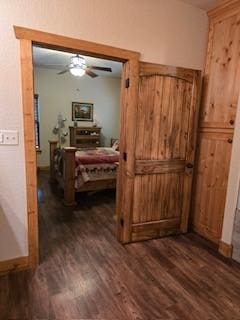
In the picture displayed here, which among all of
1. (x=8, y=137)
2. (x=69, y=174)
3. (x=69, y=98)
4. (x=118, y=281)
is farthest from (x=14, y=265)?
(x=69, y=98)

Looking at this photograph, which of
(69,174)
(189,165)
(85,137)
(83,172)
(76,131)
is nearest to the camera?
(189,165)

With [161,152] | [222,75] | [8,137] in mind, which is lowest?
[161,152]

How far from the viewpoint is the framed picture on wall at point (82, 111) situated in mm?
6332

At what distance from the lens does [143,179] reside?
2553 millimetres

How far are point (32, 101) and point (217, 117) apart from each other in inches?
80.0

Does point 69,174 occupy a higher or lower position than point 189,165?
lower

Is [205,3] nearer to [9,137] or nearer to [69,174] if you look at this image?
[9,137]

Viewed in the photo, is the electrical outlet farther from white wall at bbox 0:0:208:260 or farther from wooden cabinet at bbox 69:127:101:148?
wooden cabinet at bbox 69:127:101:148

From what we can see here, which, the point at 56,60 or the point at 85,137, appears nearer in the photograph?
the point at 56,60

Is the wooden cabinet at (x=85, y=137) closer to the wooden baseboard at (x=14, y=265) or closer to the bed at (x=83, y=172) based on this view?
the bed at (x=83, y=172)

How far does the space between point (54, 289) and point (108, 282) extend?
46 cm

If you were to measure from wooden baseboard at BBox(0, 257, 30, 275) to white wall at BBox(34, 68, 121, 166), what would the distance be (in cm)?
425

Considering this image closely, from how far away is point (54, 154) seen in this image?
4770 mm

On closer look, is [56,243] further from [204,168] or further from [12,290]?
[204,168]
